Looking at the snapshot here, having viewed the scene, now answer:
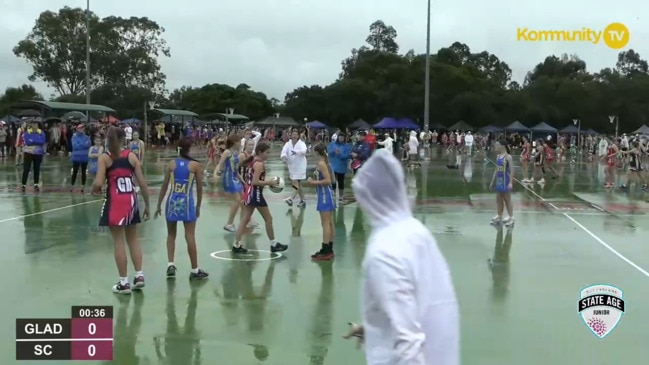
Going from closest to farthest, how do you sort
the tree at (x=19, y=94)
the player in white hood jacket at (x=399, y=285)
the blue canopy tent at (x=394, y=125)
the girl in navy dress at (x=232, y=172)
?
the player in white hood jacket at (x=399, y=285)
the girl in navy dress at (x=232, y=172)
the blue canopy tent at (x=394, y=125)
the tree at (x=19, y=94)

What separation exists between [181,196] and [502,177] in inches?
267

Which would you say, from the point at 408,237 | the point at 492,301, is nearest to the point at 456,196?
the point at 492,301

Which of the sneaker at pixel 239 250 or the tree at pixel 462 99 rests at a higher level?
the tree at pixel 462 99

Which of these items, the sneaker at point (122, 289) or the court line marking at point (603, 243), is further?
the court line marking at point (603, 243)

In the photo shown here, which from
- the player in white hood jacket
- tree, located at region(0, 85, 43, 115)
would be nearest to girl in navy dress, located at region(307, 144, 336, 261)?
the player in white hood jacket

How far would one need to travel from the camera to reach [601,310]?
6500 millimetres

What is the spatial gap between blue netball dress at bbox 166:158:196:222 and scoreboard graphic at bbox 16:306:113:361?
234 centimetres

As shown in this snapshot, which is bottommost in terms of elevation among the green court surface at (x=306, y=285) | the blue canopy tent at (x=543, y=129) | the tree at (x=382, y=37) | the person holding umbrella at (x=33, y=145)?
the green court surface at (x=306, y=285)

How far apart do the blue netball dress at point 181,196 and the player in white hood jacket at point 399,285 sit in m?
5.35

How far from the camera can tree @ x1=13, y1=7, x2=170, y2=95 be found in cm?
7106

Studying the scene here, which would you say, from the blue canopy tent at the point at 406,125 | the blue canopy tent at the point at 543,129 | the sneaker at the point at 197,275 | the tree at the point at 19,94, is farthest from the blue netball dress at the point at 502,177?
the tree at the point at 19,94

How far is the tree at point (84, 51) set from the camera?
71.1m

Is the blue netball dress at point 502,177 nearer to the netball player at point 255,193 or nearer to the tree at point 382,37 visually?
the netball player at point 255,193

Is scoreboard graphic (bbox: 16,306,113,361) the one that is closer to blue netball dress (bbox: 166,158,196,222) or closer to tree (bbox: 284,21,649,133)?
blue netball dress (bbox: 166,158,196,222)
